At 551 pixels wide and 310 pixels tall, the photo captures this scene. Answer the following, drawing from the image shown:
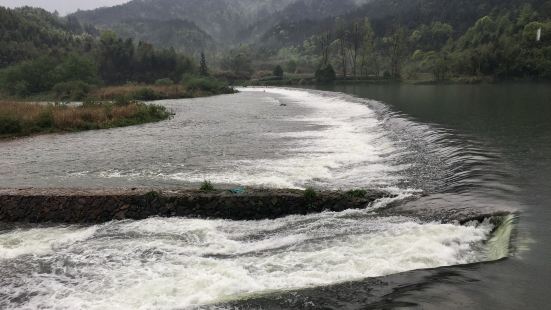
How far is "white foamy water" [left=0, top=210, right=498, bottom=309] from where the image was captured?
26.3 ft

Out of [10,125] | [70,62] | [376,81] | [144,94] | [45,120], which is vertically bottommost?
[10,125]

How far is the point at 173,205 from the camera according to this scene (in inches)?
480

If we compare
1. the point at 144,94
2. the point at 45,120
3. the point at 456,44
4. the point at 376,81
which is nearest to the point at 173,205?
the point at 45,120

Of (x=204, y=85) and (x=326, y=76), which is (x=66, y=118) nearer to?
(x=204, y=85)

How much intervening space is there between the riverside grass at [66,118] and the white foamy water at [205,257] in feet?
68.6

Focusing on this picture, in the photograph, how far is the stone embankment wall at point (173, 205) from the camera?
1208 cm

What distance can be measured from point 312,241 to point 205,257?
8.07ft

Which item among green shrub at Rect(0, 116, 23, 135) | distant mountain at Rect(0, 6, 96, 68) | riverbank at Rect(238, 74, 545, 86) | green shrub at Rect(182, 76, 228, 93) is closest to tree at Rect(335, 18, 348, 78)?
riverbank at Rect(238, 74, 545, 86)

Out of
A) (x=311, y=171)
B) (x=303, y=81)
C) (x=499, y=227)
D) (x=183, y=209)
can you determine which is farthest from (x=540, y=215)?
(x=303, y=81)

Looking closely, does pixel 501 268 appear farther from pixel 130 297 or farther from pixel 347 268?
pixel 130 297

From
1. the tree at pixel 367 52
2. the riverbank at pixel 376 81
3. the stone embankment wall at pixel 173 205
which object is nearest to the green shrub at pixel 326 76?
the riverbank at pixel 376 81

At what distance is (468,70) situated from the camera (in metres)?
90.9

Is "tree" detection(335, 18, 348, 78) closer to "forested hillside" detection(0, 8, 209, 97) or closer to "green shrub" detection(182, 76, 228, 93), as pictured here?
"forested hillside" detection(0, 8, 209, 97)

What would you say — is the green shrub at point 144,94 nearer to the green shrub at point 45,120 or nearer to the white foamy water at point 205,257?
the green shrub at point 45,120
